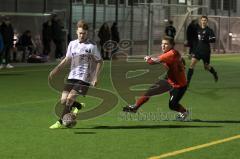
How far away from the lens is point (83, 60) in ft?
37.2

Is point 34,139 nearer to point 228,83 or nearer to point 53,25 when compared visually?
point 228,83

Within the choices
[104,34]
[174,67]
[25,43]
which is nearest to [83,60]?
[174,67]

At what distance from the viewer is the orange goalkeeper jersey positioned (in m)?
12.1

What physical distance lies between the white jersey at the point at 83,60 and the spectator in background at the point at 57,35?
69.5 ft

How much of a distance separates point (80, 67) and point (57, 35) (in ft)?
70.3

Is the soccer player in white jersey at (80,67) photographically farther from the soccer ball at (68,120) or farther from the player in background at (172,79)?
the player in background at (172,79)

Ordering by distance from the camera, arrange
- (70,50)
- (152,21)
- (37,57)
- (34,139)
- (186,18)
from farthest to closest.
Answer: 1. (186,18)
2. (152,21)
3. (37,57)
4. (70,50)
5. (34,139)

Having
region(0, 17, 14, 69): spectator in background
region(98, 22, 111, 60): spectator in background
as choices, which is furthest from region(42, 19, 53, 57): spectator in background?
region(0, 17, 14, 69): spectator in background

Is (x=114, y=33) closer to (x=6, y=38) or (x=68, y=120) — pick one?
(x=6, y=38)

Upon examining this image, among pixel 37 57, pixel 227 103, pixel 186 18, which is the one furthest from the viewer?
pixel 186 18

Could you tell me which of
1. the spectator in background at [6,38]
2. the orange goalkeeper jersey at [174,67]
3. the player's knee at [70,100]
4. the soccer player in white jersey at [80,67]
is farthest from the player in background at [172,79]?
the spectator in background at [6,38]

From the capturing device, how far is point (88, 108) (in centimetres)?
1457

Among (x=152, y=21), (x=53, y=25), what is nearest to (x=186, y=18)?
(x=152, y=21)

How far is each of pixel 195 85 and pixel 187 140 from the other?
10.8 meters
